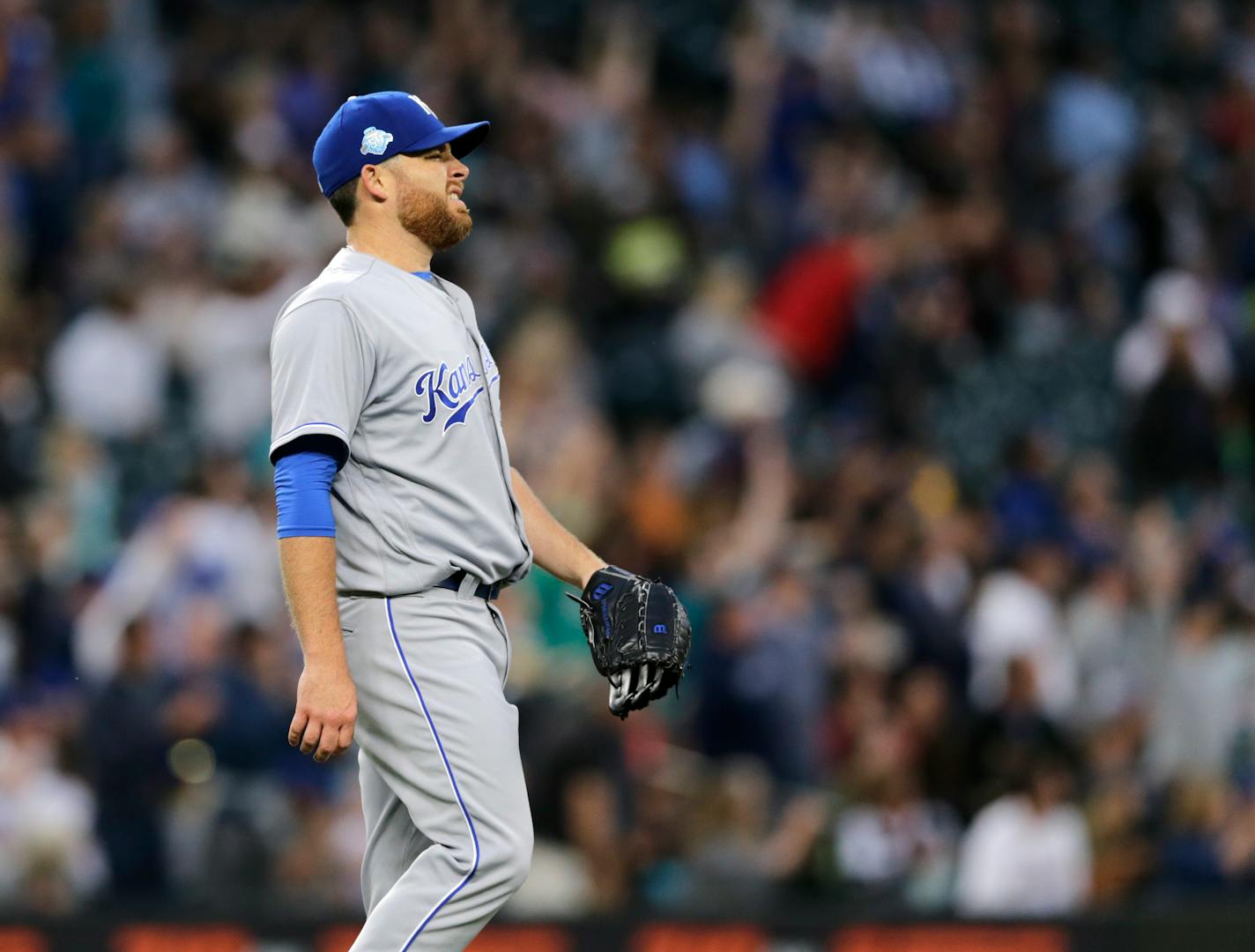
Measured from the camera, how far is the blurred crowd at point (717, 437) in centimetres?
839

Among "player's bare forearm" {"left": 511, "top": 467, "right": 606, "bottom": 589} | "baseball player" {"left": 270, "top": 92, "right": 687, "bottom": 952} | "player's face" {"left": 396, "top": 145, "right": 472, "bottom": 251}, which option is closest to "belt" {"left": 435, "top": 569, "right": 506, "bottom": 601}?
"baseball player" {"left": 270, "top": 92, "right": 687, "bottom": 952}

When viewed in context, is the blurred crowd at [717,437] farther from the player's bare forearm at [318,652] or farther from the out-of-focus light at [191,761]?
the player's bare forearm at [318,652]

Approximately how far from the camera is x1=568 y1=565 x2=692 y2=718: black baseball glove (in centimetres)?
425

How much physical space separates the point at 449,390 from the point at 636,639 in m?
0.61

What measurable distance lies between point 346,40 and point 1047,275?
4137mm

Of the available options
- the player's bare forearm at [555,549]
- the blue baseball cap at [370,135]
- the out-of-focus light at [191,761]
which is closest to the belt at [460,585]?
the player's bare forearm at [555,549]

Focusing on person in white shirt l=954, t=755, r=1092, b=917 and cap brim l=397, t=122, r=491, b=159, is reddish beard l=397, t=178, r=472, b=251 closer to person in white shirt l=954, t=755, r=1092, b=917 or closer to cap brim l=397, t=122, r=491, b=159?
cap brim l=397, t=122, r=491, b=159

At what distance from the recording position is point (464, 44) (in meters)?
11.9

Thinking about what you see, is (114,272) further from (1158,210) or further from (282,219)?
(1158,210)

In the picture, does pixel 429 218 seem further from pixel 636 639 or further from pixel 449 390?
pixel 636 639

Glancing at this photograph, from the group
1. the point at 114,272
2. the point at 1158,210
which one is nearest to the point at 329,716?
the point at 114,272

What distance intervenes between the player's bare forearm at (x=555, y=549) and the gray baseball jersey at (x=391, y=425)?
0.66 feet

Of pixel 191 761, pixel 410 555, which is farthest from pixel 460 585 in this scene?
pixel 191 761

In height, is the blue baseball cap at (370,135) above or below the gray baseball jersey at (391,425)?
above
